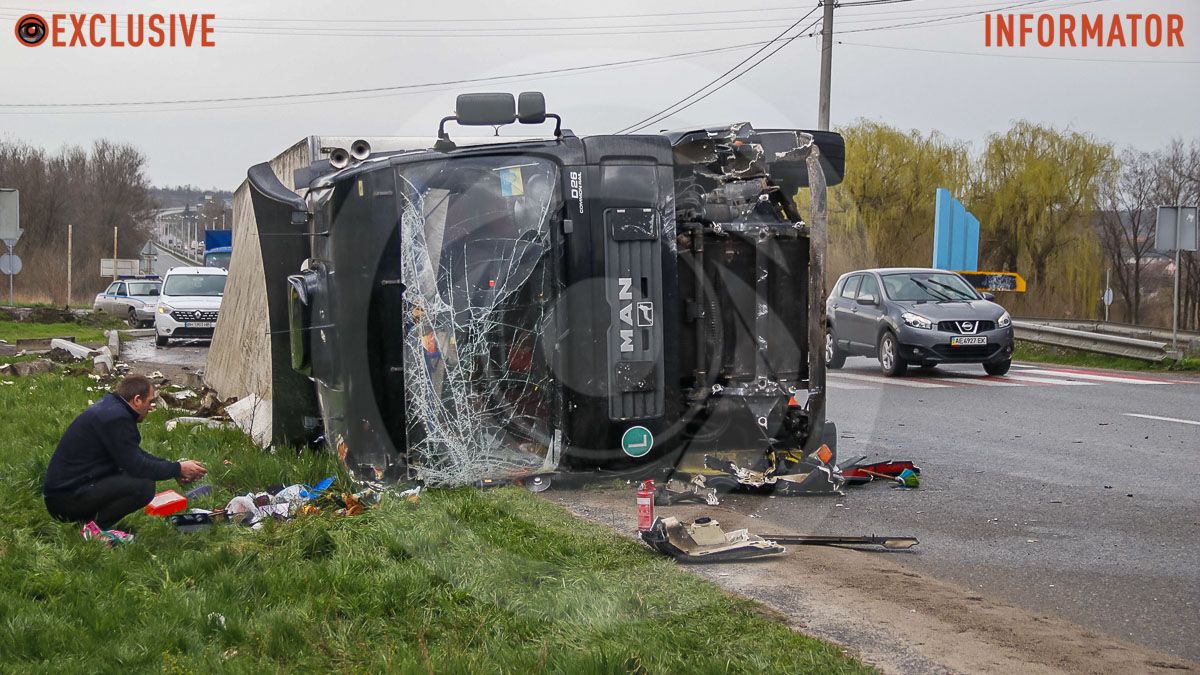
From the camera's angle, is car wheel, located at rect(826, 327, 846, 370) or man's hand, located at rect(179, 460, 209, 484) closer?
man's hand, located at rect(179, 460, 209, 484)

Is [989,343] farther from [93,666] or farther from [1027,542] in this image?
[93,666]

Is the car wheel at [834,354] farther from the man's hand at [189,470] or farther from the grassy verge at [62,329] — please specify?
the grassy verge at [62,329]

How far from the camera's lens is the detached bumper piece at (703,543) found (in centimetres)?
587

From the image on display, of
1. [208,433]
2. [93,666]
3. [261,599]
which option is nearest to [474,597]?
[261,599]

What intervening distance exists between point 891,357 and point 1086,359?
20.1 feet

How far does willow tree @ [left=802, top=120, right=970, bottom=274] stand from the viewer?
145 feet

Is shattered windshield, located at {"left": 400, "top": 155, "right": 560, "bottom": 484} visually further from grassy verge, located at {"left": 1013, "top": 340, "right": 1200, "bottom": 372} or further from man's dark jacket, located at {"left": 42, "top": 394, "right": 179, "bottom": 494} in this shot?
grassy verge, located at {"left": 1013, "top": 340, "right": 1200, "bottom": 372}

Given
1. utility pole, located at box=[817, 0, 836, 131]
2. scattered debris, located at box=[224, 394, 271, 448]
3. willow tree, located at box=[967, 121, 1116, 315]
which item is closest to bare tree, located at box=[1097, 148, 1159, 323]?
willow tree, located at box=[967, 121, 1116, 315]

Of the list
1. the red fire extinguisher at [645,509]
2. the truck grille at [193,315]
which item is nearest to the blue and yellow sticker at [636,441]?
the red fire extinguisher at [645,509]

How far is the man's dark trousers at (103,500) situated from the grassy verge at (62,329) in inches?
849

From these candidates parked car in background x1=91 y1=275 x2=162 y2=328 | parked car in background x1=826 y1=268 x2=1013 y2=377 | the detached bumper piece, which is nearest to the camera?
the detached bumper piece

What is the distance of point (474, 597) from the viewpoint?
16.4 ft

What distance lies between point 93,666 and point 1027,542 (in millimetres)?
4655

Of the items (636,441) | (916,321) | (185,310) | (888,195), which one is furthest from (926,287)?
(888,195)
